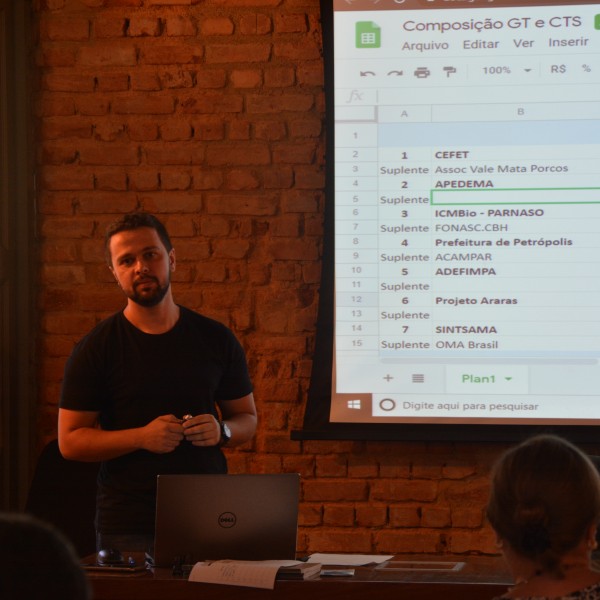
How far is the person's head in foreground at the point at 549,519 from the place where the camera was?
1616 millimetres

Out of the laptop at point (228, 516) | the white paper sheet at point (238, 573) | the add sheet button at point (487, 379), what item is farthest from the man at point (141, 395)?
the add sheet button at point (487, 379)

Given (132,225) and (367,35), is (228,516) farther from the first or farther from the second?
(367,35)

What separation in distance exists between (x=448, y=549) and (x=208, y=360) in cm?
132

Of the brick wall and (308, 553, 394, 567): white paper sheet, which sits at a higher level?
the brick wall

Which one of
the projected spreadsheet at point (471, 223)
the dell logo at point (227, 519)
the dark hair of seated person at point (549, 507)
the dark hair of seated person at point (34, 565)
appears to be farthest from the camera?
the projected spreadsheet at point (471, 223)

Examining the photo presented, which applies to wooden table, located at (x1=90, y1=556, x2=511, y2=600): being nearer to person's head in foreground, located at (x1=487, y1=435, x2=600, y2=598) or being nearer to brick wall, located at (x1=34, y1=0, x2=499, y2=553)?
person's head in foreground, located at (x1=487, y1=435, x2=600, y2=598)

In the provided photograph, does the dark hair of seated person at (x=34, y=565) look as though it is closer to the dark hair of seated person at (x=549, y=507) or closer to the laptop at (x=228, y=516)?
the dark hair of seated person at (x=549, y=507)

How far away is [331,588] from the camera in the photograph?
2.29m

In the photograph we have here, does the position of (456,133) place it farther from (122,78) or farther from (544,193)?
(122,78)

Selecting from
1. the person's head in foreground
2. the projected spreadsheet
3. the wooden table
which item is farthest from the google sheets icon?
the person's head in foreground

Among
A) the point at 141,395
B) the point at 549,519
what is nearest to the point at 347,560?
the point at 141,395

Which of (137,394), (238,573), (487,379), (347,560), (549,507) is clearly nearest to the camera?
(549,507)

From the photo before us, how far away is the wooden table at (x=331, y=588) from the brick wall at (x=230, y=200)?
1335mm

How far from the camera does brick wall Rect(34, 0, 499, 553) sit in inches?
147
